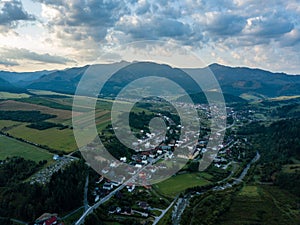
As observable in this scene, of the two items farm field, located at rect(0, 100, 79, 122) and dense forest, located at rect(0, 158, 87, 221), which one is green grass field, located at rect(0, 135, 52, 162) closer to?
dense forest, located at rect(0, 158, 87, 221)

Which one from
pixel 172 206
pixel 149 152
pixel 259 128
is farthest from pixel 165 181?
pixel 259 128

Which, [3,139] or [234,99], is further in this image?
[234,99]

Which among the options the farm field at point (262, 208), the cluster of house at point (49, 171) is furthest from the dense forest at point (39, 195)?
the farm field at point (262, 208)

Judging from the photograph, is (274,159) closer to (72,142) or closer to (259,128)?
(259,128)

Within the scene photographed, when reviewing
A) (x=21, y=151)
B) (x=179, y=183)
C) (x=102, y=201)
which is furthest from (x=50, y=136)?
(x=179, y=183)

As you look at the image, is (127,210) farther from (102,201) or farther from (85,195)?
(85,195)
